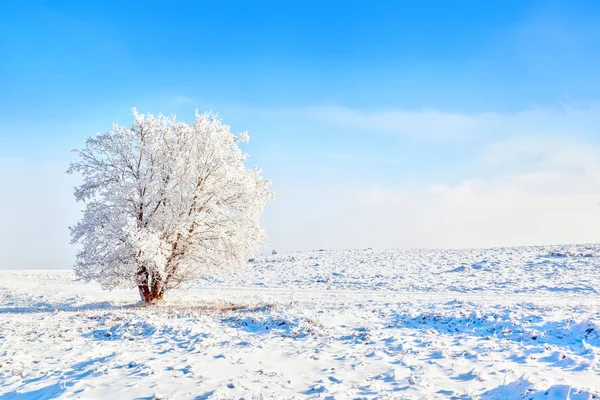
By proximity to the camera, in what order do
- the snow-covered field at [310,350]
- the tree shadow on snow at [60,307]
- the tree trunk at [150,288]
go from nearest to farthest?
the snow-covered field at [310,350] → the tree shadow on snow at [60,307] → the tree trunk at [150,288]

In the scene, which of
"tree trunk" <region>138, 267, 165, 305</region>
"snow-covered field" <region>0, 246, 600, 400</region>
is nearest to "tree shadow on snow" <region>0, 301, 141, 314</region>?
"snow-covered field" <region>0, 246, 600, 400</region>

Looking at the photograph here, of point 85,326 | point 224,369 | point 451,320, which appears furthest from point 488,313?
point 85,326

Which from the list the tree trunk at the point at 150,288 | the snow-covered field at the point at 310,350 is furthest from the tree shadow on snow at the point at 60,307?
the tree trunk at the point at 150,288

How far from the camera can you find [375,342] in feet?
39.3

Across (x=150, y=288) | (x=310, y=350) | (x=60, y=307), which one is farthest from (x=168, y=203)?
(x=310, y=350)

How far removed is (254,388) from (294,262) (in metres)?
36.2

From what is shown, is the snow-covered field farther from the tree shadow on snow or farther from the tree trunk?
the tree trunk

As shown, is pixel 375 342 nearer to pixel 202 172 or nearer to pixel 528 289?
pixel 202 172

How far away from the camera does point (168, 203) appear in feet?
68.8

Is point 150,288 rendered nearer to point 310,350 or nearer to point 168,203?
point 168,203

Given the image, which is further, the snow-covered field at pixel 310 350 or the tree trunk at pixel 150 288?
the tree trunk at pixel 150 288

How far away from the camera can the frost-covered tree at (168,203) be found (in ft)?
67.9

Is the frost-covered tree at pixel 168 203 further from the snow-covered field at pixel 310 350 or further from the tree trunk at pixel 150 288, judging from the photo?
the snow-covered field at pixel 310 350

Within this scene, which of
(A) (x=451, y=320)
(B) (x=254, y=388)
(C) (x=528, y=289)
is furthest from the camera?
(C) (x=528, y=289)
